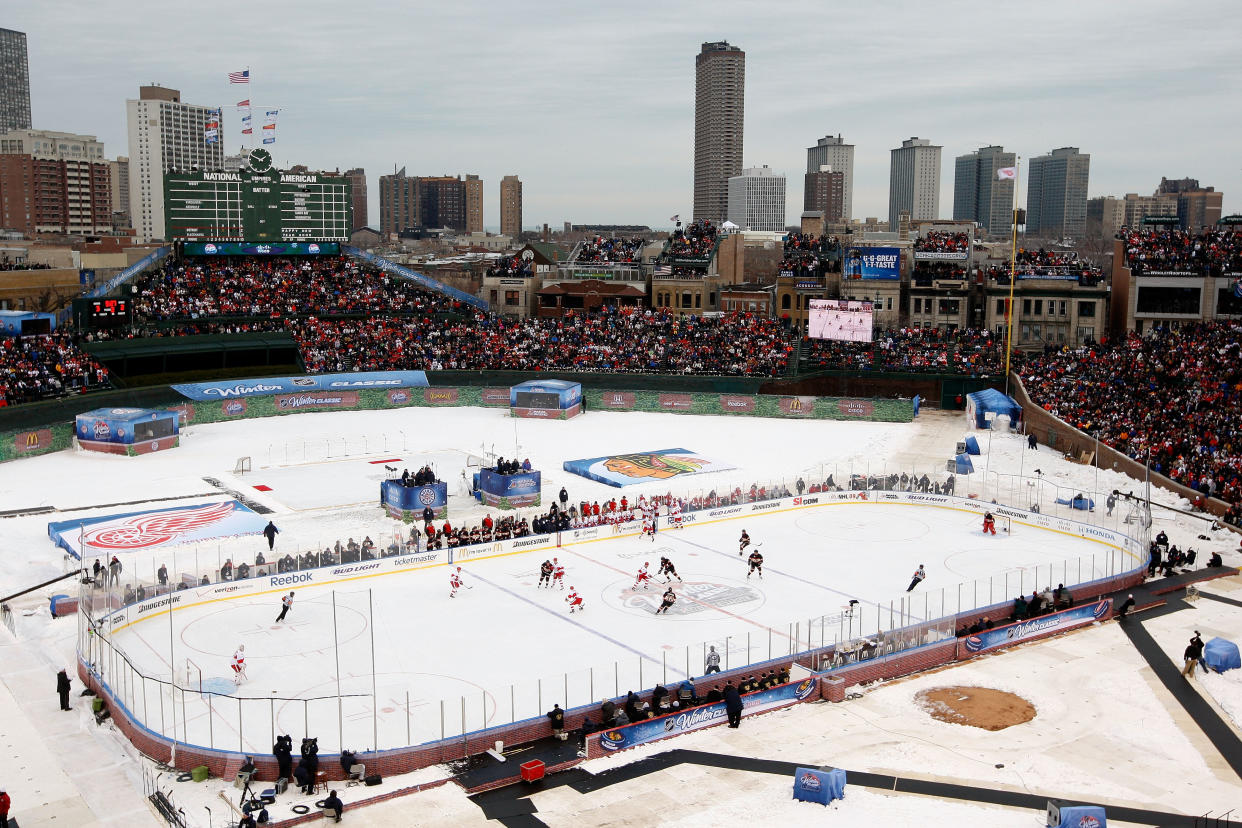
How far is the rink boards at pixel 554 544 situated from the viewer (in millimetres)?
33500

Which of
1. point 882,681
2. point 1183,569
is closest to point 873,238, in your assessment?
point 1183,569

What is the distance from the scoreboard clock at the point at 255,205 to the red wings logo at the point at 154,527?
148ft

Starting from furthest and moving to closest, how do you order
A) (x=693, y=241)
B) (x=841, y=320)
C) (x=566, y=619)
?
(x=693, y=241), (x=841, y=320), (x=566, y=619)

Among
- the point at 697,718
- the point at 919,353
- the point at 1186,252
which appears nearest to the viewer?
the point at 697,718

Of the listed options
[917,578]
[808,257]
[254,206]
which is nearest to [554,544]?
[917,578]

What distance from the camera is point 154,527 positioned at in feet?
139

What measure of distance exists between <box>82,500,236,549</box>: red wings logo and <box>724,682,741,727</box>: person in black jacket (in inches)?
963

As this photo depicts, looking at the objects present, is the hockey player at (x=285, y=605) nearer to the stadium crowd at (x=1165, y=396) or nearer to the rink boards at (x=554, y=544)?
the rink boards at (x=554, y=544)

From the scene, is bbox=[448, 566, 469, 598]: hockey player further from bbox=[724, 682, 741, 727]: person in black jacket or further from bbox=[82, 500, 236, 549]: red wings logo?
bbox=[82, 500, 236, 549]: red wings logo

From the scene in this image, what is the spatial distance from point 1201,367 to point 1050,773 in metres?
42.7

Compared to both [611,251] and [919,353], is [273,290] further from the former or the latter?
[919,353]

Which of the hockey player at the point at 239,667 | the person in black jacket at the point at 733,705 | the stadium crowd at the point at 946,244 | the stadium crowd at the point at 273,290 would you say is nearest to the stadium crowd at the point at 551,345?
the stadium crowd at the point at 273,290

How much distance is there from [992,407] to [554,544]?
35.9 meters

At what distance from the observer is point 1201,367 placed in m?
58.4
